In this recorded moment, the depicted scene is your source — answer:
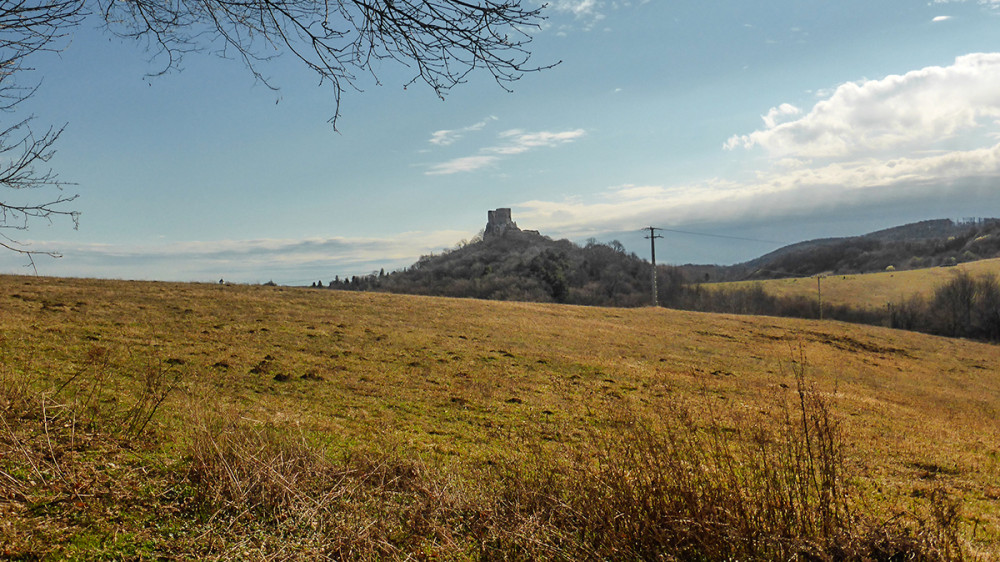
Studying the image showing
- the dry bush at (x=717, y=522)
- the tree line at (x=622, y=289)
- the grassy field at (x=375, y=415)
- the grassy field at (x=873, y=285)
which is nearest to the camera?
the dry bush at (x=717, y=522)

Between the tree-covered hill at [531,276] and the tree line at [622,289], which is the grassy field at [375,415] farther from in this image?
the tree-covered hill at [531,276]

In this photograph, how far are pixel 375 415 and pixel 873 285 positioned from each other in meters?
98.5

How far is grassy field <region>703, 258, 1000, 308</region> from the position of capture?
81812 mm

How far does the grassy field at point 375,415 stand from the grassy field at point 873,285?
1906 inches

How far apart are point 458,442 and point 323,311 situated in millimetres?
19542

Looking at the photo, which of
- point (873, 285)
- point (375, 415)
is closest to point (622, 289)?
point (873, 285)

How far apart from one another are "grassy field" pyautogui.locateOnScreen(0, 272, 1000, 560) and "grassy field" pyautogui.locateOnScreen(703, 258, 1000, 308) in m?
48.4

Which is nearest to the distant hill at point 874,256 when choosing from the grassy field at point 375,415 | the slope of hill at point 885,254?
the slope of hill at point 885,254

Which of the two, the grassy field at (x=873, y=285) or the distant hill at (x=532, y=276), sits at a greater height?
the distant hill at (x=532, y=276)

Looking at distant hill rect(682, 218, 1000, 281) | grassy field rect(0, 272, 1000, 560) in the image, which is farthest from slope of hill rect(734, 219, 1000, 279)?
grassy field rect(0, 272, 1000, 560)

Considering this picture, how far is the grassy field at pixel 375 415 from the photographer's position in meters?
5.17

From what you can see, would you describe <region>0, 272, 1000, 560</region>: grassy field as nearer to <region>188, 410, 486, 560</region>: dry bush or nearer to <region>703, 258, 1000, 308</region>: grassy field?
<region>188, 410, 486, 560</region>: dry bush

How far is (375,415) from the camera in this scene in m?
12.8

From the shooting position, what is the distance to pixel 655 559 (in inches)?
177
